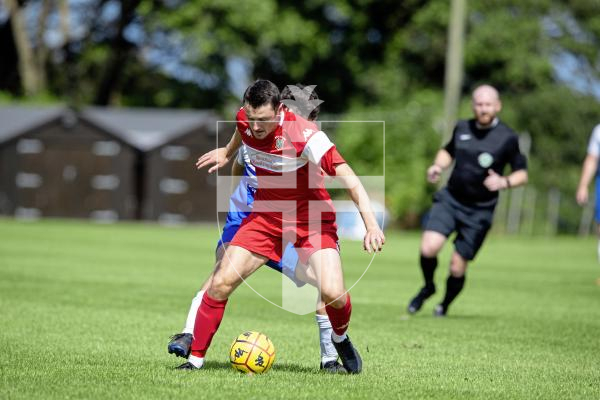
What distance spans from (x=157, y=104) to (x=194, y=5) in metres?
10.5

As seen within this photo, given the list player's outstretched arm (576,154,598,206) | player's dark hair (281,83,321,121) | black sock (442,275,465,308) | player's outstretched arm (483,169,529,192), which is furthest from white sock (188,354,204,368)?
player's outstretched arm (576,154,598,206)

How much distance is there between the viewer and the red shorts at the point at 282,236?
7285 mm

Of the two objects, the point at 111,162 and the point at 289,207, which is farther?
the point at 111,162

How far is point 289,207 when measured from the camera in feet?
24.2

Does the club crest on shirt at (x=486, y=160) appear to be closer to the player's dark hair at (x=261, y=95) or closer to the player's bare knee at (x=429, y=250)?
the player's bare knee at (x=429, y=250)

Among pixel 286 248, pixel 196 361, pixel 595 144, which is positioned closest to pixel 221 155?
pixel 286 248

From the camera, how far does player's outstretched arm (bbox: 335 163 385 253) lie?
678 cm

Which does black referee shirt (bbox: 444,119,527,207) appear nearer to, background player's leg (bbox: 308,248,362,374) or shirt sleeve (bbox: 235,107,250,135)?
background player's leg (bbox: 308,248,362,374)

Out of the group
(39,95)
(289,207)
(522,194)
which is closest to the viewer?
(289,207)

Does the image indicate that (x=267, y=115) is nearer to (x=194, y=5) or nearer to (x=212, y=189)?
(x=212, y=189)

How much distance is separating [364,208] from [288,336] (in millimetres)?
3072

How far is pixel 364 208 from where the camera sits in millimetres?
6910

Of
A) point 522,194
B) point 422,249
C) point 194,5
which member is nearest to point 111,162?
point 194,5

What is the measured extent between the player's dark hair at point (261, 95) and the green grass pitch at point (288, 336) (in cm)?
181
